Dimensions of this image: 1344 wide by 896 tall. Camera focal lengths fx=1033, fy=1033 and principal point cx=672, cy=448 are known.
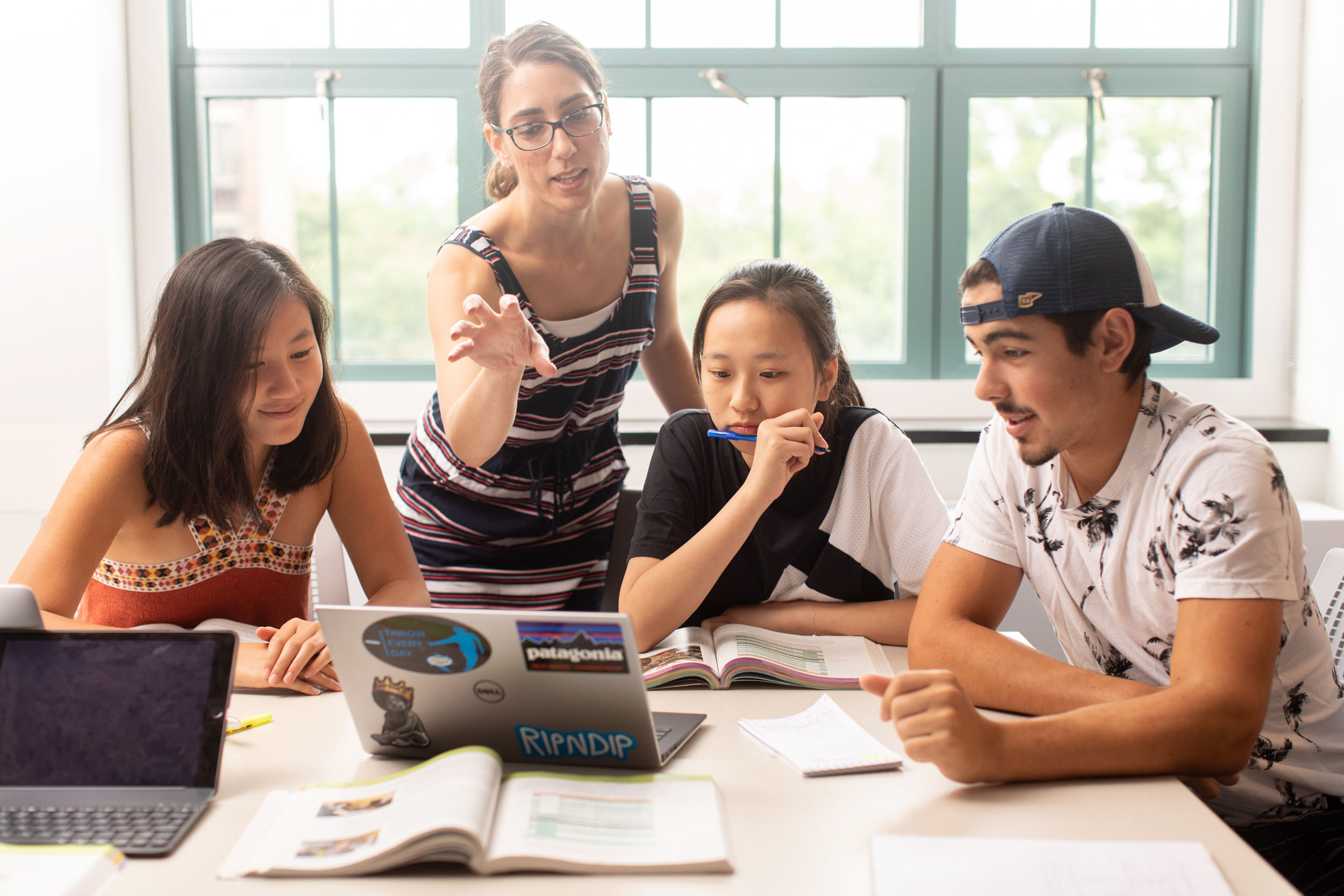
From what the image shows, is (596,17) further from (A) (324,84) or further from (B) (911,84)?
(B) (911,84)

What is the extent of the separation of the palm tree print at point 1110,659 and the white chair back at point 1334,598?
467 millimetres

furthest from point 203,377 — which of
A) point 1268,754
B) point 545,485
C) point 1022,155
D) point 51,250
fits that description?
point 1022,155

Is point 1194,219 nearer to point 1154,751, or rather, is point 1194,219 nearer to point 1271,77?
point 1271,77

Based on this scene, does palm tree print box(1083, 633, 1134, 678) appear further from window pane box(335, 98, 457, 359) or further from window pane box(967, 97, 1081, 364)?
window pane box(335, 98, 457, 359)

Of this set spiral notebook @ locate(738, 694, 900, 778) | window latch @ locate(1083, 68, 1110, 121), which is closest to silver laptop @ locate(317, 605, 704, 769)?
spiral notebook @ locate(738, 694, 900, 778)

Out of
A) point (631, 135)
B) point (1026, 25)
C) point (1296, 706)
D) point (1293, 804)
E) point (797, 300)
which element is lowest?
point (1293, 804)

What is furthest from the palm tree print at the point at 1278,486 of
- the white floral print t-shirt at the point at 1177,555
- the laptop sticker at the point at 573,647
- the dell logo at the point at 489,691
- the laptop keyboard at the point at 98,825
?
the laptop keyboard at the point at 98,825

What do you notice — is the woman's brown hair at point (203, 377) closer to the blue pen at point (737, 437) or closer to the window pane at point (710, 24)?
the blue pen at point (737, 437)

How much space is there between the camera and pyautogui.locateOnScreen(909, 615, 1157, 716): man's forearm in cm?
117

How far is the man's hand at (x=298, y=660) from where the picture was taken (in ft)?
4.19

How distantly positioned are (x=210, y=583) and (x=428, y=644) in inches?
28.3

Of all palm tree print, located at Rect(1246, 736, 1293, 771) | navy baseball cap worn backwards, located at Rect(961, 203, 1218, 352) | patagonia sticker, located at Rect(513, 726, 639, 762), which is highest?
navy baseball cap worn backwards, located at Rect(961, 203, 1218, 352)

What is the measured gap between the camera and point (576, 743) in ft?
3.35

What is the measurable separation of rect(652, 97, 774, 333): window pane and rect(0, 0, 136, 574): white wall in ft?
5.00
